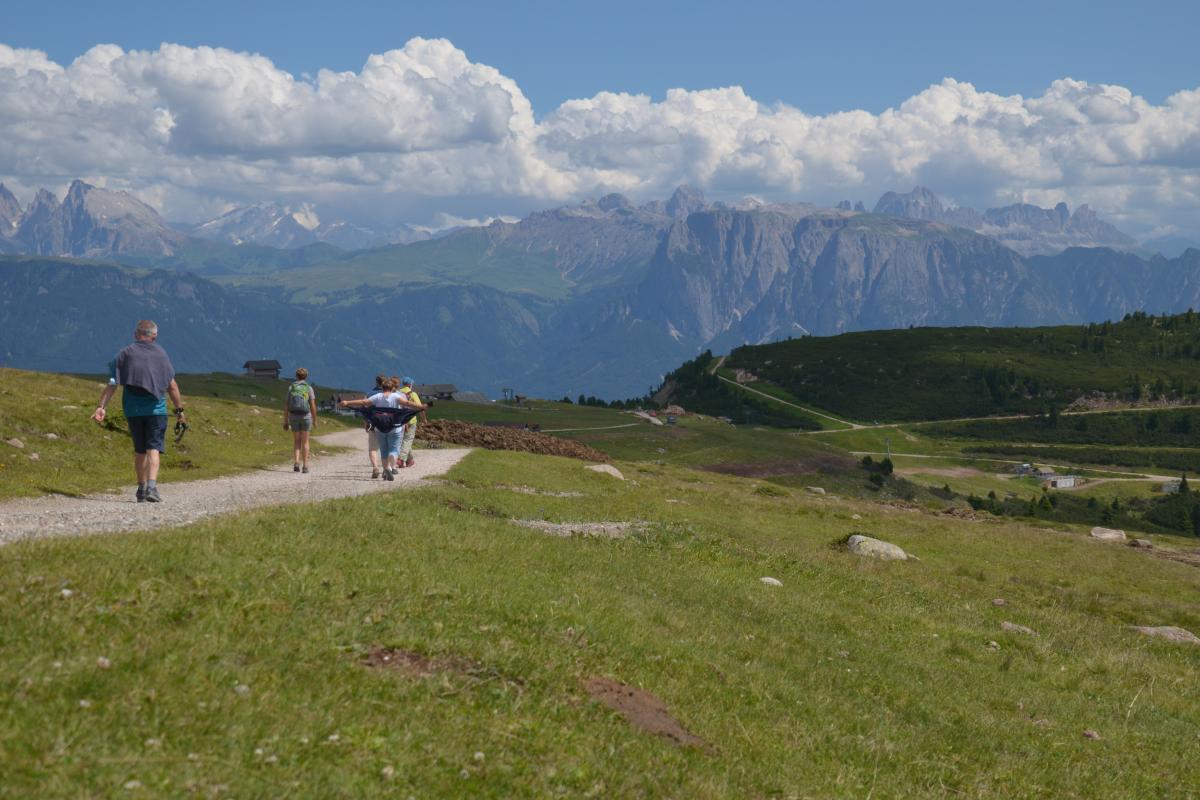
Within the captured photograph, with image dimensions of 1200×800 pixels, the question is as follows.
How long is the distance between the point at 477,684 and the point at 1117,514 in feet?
527

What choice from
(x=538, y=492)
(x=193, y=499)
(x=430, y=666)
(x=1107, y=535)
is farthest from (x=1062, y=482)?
(x=430, y=666)

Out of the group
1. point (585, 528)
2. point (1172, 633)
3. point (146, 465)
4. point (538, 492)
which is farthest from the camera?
point (538, 492)

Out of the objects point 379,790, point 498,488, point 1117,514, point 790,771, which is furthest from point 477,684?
point 1117,514

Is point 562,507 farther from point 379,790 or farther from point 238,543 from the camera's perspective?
point 379,790

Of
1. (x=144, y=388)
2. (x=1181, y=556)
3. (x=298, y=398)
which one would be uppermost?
(x=144, y=388)

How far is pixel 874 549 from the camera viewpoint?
3669 cm

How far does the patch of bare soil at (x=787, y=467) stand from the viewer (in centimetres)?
12069

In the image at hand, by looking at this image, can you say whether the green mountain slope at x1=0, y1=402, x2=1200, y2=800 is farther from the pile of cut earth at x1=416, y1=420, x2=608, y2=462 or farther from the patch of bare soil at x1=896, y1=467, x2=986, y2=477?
the patch of bare soil at x1=896, y1=467, x2=986, y2=477

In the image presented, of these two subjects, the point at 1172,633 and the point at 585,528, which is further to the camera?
the point at 1172,633

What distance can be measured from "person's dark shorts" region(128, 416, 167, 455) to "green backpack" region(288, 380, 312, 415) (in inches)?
364

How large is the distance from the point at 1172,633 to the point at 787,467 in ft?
329

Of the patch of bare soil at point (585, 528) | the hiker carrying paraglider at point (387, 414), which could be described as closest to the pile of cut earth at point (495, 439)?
the hiker carrying paraglider at point (387, 414)

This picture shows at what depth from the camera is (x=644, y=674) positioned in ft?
44.8

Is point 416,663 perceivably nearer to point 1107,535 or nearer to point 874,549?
point 874,549
